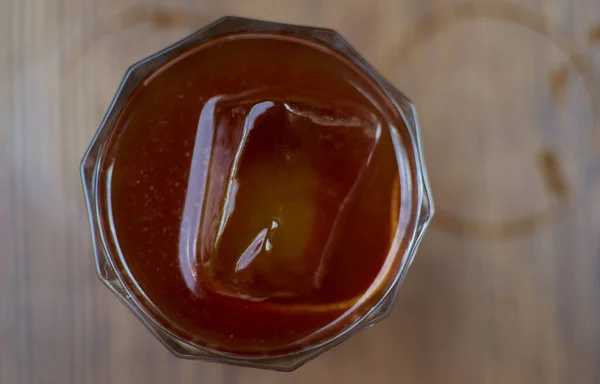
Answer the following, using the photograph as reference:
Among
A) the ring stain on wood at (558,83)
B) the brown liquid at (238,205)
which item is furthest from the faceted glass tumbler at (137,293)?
the ring stain on wood at (558,83)

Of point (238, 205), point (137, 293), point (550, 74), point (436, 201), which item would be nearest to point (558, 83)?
point (550, 74)

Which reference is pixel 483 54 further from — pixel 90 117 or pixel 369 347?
pixel 90 117

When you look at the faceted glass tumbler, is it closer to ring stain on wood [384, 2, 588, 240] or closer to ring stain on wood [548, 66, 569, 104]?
ring stain on wood [384, 2, 588, 240]

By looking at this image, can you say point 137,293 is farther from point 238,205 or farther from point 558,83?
point 558,83

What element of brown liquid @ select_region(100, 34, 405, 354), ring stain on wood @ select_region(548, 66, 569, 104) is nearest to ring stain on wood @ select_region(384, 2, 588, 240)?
ring stain on wood @ select_region(548, 66, 569, 104)

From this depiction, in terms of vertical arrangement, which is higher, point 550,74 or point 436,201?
point 550,74

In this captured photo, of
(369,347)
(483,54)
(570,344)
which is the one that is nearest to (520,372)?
(570,344)
